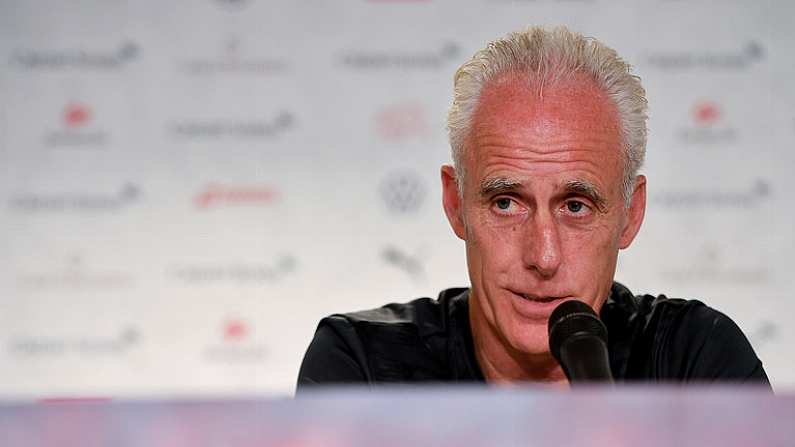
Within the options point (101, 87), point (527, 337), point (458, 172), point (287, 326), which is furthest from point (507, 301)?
point (101, 87)

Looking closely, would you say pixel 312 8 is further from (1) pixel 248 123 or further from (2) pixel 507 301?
(2) pixel 507 301

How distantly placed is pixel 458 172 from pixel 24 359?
262cm

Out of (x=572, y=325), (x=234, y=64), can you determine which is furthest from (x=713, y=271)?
(x=572, y=325)

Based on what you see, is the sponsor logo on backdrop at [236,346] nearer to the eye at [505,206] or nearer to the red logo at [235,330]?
the red logo at [235,330]

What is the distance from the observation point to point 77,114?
3.68 metres

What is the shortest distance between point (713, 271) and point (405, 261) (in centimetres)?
111

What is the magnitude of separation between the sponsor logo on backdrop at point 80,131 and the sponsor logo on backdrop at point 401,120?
1029mm

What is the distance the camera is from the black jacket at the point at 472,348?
1.46 m

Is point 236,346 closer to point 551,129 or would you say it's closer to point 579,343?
point 551,129

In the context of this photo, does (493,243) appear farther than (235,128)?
No

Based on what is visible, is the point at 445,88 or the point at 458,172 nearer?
the point at 458,172

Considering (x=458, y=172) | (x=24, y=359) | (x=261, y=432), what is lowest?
(x=24, y=359)

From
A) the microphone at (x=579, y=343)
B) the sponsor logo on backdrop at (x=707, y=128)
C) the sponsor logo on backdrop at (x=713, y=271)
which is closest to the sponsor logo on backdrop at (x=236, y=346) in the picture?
the sponsor logo on backdrop at (x=713, y=271)

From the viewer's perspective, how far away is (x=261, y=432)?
0.46 metres
